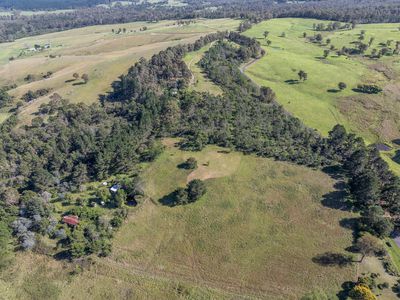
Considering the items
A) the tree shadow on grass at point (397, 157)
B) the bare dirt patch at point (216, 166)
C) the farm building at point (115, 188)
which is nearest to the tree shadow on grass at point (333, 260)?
the bare dirt patch at point (216, 166)

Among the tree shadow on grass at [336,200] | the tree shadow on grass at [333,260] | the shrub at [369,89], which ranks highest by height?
the shrub at [369,89]

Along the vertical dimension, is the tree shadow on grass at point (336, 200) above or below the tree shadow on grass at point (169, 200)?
below

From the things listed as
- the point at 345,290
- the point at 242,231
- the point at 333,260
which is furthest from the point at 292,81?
the point at 345,290

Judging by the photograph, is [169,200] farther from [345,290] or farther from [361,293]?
[361,293]

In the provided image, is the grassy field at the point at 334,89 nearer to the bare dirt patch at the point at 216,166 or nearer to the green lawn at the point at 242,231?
the green lawn at the point at 242,231

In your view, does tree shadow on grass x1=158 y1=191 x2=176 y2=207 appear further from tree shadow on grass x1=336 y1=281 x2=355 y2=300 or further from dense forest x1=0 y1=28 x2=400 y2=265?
tree shadow on grass x1=336 y1=281 x2=355 y2=300

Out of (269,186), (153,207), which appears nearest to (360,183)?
(269,186)
